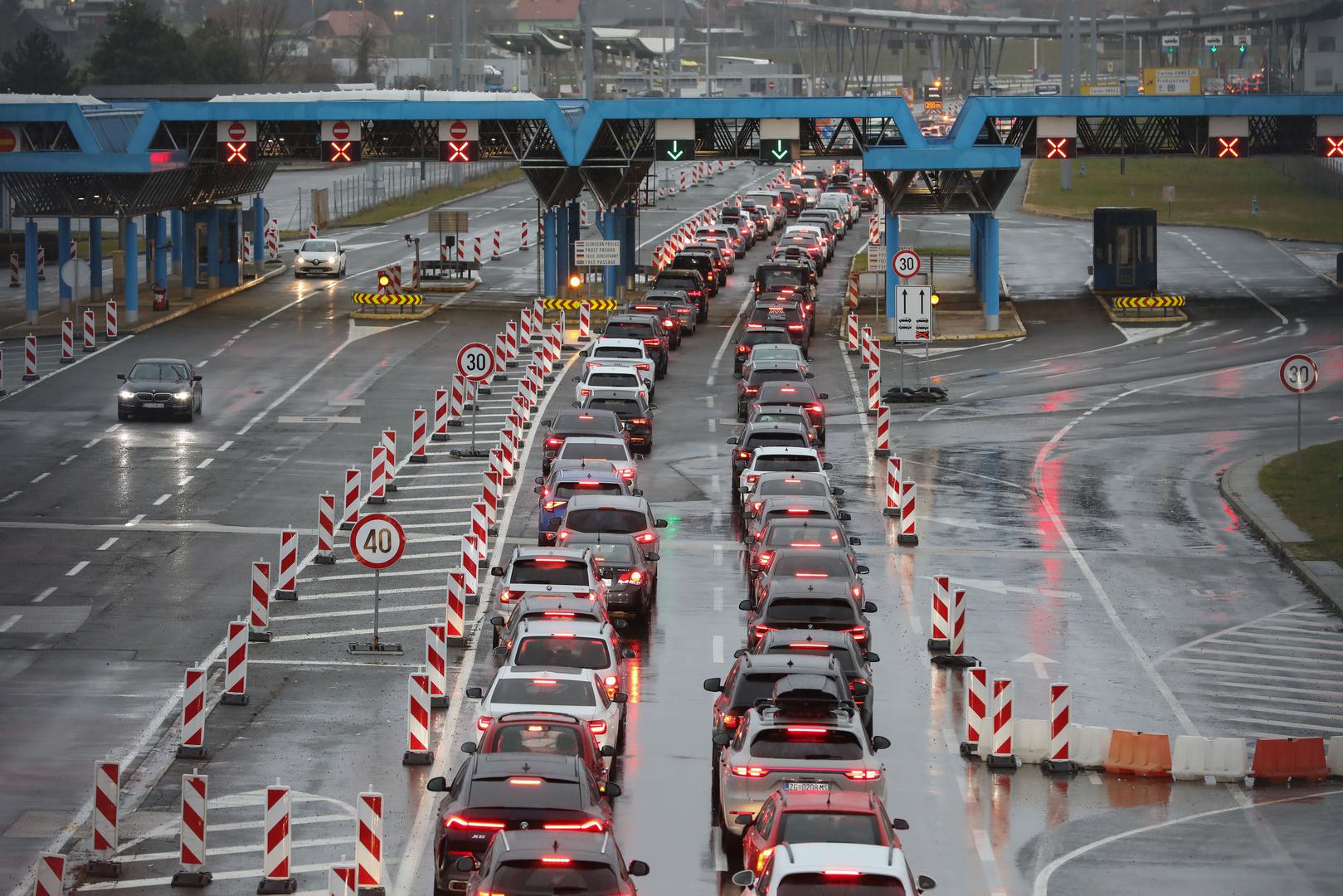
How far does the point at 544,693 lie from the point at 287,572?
32.7ft

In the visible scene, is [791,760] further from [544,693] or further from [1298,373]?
[1298,373]

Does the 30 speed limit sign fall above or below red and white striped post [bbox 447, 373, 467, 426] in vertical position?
above

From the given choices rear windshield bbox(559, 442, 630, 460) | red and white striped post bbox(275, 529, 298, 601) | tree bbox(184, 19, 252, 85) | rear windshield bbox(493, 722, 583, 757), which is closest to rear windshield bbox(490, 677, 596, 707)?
rear windshield bbox(493, 722, 583, 757)

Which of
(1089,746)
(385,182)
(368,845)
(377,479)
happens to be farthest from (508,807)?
(385,182)

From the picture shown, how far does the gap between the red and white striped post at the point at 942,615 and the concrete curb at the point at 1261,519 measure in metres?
6.28

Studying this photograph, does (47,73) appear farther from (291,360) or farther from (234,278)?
(291,360)

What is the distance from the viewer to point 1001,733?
74.1ft

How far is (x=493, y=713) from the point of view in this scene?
2084 centimetres

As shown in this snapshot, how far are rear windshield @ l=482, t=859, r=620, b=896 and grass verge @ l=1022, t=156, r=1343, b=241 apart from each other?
78.5 m

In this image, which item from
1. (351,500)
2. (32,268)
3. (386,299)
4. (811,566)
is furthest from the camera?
(386,299)

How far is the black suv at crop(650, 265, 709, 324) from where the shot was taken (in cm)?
6562

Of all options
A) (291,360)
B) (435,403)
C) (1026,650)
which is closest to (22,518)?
(435,403)

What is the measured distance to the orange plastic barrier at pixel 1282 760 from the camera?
884 inches

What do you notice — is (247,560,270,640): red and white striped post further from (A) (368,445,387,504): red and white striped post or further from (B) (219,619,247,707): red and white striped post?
(A) (368,445,387,504): red and white striped post
